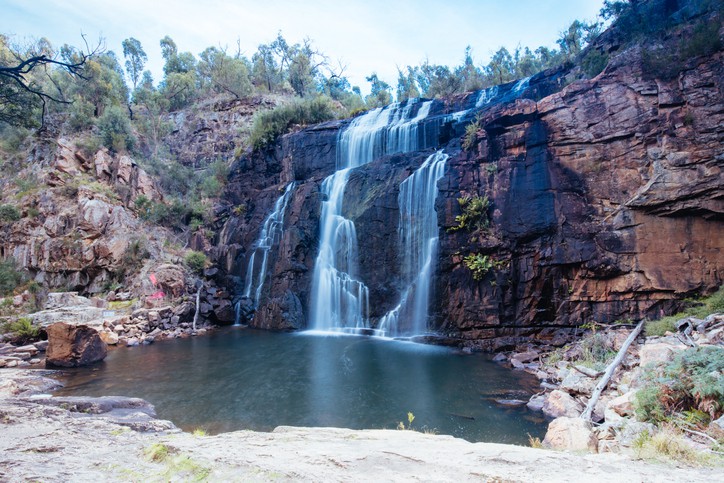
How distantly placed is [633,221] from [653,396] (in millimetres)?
9385

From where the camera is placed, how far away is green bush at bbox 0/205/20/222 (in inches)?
794

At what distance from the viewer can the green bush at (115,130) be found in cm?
2478

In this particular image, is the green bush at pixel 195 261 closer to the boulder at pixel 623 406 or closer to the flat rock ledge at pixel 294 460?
the flat rock ledge at pixel 294 460

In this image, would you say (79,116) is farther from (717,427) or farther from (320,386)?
(717,427)

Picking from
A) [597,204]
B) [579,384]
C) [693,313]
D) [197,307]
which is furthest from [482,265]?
[197,307]

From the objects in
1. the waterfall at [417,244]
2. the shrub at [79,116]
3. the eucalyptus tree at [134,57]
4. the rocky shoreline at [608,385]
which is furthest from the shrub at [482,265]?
the eucalyptus tree at [134,57]

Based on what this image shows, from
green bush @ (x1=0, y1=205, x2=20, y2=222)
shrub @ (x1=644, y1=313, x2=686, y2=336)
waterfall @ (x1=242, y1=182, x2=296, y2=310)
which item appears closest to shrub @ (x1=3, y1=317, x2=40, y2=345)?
waterfall @ (x1=242, y1=182, x2=296, y2=310)

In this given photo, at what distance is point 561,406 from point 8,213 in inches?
1051

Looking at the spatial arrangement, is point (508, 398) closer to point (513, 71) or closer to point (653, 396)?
point (653, 396)

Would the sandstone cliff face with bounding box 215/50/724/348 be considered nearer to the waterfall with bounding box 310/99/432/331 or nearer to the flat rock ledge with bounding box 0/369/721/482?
the waterfall with bounding box 310/99/432/331

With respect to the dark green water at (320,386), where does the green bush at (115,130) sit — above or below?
above

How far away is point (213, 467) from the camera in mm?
2914

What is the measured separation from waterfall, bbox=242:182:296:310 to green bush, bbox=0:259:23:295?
10645 millimetres

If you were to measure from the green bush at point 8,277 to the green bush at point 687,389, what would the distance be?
80.8 ft
